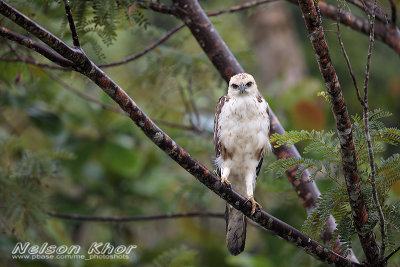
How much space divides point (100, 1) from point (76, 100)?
2706mm

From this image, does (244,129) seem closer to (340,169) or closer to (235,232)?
(235,232)

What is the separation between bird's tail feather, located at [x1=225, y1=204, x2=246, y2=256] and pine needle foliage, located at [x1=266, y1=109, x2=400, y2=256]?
1.04 m

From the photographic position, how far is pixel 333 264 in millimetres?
2938

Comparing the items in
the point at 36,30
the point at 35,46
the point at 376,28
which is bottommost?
the point at 376,28

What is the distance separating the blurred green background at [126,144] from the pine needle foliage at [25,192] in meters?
0.01

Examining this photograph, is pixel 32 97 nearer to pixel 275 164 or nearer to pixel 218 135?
pixel 218 135

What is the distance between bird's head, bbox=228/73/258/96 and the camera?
4086mm

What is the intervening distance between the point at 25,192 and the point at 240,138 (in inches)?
79.5

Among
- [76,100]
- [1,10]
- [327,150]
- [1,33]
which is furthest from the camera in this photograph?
[76,100]

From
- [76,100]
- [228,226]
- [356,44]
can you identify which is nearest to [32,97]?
[76,100]

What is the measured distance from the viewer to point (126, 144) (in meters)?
6.20

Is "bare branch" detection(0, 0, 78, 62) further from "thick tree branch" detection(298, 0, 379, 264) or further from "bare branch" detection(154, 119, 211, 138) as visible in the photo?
"bare branch" detection(154, 119, 211, 138)

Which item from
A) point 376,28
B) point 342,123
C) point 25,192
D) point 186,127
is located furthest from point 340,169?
point 25,192

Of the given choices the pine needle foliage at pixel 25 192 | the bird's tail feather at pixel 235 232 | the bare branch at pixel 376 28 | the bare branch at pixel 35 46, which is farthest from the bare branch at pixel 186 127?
the bare branch at pixel 35 46
